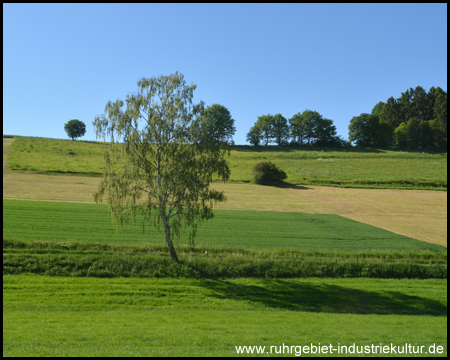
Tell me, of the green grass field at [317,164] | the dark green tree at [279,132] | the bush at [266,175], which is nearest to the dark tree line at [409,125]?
the green grass field at [317,164]

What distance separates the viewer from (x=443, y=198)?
51.6 meters

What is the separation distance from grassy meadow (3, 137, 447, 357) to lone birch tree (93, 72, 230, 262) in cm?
330

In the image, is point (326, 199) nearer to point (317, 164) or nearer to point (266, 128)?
point (317, 164)

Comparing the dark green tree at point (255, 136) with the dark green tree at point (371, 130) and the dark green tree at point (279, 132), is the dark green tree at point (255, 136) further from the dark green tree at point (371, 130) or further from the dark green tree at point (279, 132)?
the dark green tree at point (371, 130)

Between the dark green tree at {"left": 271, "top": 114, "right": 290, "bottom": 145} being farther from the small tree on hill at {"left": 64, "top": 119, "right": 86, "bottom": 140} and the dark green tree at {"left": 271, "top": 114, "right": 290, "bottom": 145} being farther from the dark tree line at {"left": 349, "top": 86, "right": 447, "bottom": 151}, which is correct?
the small tree on hill at {"left": 64, "top": 119, "right": 86, "bottom": 140}

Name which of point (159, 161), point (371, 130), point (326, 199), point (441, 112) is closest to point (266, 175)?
point (326, 199)

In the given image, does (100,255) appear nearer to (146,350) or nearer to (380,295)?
(146,350)

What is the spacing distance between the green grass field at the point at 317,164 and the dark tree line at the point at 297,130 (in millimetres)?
14579

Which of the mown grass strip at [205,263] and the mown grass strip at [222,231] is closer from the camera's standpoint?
the mown grass strip at [205,263]

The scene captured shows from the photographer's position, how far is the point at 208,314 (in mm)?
14156

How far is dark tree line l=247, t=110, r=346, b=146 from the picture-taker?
117938mm

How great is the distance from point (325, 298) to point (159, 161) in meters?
12.4

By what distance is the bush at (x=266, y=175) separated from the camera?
6425 centimetres

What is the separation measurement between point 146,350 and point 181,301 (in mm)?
6470
